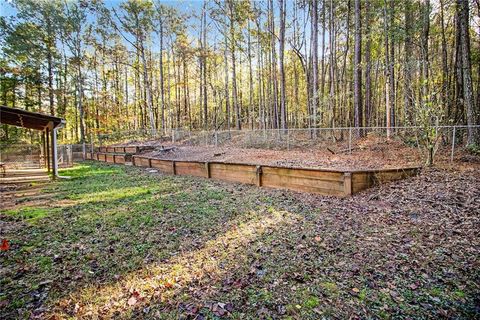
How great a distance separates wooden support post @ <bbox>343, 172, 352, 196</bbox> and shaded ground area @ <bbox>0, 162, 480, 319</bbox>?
0.56 feet

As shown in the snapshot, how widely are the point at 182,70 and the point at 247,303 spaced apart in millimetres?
29363

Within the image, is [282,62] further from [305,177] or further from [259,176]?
[305,177]

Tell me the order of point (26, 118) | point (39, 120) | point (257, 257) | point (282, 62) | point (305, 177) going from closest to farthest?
point (257, 257) → point (305, 177) → point (26, 118) → point (39, 120) → point (282, 62)

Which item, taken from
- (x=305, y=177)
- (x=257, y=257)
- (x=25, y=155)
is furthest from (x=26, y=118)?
(x=257, y=257)

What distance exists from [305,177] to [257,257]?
10.2 feet

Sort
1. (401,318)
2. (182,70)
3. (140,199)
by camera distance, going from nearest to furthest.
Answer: (401,318) → (140,199) → (182,70)

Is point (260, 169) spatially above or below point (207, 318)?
above

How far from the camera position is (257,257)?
9.54 feet

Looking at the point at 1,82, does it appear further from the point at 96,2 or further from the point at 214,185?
the point at 214,185

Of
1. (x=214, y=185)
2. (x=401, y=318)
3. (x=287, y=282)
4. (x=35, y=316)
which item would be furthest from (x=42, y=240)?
(x=401, y=318)

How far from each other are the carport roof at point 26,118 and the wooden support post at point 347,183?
9158 mm

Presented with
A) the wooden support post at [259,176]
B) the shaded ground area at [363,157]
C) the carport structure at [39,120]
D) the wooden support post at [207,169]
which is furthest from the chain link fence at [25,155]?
the wooden support post at [259,176]

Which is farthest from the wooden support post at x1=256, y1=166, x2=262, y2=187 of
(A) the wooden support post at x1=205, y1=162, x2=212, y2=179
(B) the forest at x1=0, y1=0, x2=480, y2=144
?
(B) the forest at x1=0, y1=0, x2=480, y2=144

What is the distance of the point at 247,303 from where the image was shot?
2.14m
